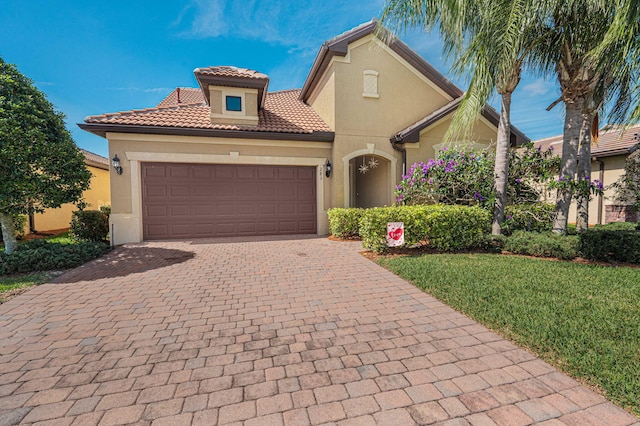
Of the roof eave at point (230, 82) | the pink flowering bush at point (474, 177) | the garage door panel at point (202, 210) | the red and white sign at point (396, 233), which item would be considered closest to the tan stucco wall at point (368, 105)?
the pink flowering bush at point (474, 177)

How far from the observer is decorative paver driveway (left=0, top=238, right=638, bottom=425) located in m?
2.07

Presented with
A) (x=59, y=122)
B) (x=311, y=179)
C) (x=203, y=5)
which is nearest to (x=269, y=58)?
(x=203, y=5)

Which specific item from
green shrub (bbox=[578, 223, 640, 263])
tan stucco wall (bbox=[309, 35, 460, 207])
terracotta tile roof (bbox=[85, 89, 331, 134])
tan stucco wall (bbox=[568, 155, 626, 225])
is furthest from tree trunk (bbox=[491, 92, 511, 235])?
tan stucco wall (bbox=[568, 155, 626, 225])

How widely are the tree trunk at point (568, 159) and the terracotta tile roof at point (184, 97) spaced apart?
16.0 metres

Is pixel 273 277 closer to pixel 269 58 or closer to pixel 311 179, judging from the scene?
pixel 311 179

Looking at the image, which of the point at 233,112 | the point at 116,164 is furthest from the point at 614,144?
the point at 116,164

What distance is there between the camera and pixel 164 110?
33.1 feet

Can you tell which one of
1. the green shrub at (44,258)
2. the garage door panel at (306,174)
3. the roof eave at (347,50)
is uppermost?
the roof eave at (347,50)

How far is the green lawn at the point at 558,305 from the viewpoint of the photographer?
2498 millimetres

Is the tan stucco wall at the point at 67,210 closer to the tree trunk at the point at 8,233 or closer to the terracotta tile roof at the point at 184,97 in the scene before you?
the tree trunk at the point at 8,233

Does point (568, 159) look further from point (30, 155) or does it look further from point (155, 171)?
point (30, 155)

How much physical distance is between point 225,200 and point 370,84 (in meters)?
7.43

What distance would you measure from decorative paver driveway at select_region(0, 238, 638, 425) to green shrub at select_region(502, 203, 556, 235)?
5626 mm

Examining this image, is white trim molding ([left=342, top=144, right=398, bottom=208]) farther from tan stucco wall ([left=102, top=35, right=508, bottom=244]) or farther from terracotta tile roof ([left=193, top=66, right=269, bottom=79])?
terracotta tile roof ([left=193, top=66, right=269, bottom=79])
